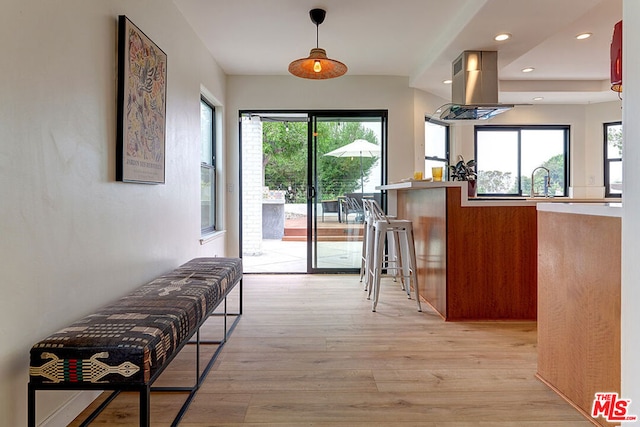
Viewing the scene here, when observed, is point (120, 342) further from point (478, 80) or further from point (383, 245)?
point (478, 80)

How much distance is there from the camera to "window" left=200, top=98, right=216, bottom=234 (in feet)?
13.7

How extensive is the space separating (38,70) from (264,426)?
1.71 meters

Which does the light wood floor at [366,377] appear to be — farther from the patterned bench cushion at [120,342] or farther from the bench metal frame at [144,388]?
the patterned bench cushion at [120,342]

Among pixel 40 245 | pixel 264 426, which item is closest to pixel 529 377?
pixel 264 426

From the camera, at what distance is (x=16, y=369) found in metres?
1.33

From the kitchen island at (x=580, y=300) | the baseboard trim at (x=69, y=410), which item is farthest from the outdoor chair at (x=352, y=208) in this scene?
the baseboard trim at (x=69, y=410)

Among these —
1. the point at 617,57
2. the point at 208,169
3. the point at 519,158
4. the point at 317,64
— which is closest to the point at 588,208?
the point at 617,57

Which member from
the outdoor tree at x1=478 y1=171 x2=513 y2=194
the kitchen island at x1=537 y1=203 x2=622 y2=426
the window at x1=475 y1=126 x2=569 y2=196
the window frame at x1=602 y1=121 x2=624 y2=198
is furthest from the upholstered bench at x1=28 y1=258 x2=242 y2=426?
the window frame at x1=602 y1=121 x2=624 y2=198

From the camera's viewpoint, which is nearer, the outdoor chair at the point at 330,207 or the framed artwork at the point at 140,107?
the framed artwork at the point at 140,107

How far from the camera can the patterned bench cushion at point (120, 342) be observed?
1253 millimetres

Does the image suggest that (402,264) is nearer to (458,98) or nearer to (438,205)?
(438,205)

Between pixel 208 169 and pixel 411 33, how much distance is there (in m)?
2.60

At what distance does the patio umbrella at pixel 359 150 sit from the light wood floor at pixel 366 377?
88.3 inches

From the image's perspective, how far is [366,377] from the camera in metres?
2.02
